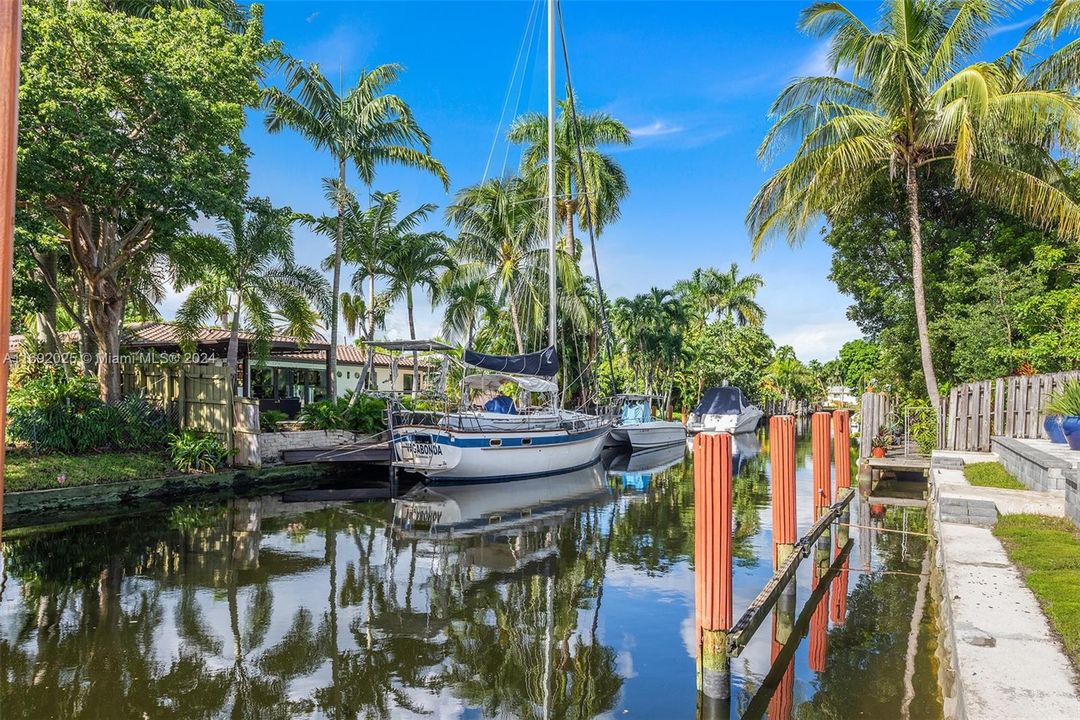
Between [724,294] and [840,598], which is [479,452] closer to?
[840,598]

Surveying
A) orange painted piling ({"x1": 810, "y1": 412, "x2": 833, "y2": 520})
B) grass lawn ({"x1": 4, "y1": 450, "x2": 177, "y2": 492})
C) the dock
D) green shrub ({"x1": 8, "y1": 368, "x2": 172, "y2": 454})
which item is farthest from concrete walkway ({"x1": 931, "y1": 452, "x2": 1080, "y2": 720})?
green shrub ({"x1": 8, "y1": 368, "x2": 172, "y2": 454})

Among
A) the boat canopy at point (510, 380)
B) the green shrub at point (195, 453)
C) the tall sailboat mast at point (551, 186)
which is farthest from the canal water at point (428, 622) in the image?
the tall sailboat mast at point (551, 186)

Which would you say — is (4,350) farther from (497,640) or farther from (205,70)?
(205,70)

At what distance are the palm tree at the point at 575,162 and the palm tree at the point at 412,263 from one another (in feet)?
16.8

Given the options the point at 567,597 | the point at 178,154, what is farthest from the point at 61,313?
the point at 567,597

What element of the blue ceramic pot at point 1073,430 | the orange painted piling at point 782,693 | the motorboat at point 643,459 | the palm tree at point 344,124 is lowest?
the motorboat at point 643,459

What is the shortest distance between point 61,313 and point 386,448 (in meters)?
21.2

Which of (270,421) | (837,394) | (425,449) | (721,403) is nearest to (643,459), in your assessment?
(721,403)

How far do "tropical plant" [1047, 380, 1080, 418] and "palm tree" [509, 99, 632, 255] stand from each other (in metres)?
19.0

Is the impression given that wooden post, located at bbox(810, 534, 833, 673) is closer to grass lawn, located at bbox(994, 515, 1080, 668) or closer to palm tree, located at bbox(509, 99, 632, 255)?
grass lawn, located at bbox(994, 515, 1080, 668)

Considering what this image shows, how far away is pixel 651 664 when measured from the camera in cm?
691

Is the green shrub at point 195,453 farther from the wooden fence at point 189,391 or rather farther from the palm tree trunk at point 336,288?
the palm tree trunk at point 336,288

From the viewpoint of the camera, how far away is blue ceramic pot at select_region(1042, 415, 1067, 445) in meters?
12.0

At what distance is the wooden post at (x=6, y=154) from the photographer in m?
2.28
